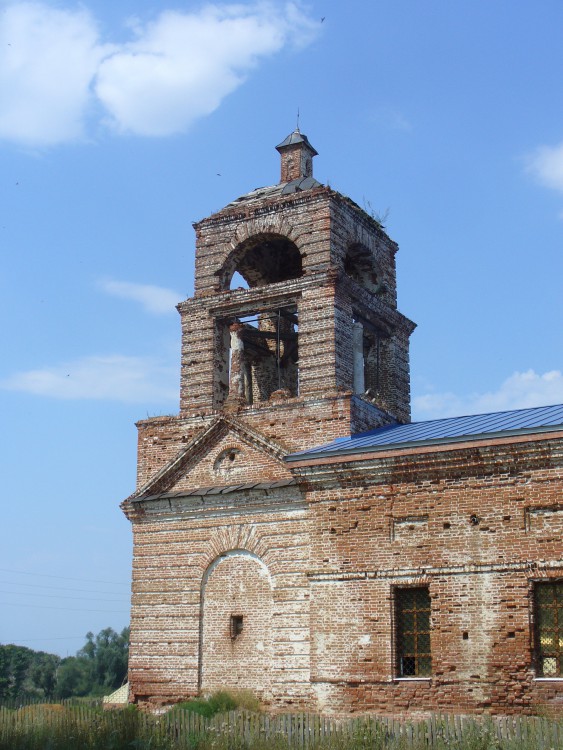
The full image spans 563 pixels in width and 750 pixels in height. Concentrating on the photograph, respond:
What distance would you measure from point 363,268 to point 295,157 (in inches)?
113

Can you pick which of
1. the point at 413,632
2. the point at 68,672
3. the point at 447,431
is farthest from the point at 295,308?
the point at 68,672

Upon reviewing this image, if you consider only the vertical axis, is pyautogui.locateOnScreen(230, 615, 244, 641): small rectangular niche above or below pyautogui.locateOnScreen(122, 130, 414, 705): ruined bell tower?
below

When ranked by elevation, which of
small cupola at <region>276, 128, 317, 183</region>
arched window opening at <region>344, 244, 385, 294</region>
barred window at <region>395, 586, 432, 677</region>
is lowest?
barred window at <region>395, 586, 432, 677</region>

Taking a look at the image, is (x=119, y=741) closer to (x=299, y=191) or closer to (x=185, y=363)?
(x=185, y=363)

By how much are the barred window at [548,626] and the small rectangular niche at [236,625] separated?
542 centimetres

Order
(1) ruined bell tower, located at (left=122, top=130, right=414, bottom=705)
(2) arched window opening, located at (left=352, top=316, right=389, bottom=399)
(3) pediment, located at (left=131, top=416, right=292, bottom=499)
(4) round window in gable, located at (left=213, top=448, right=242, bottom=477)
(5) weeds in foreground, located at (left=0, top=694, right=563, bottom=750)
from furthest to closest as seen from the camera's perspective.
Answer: (2) arched window opening, located at (left=352, top=316, right=389, bottom=399), (4) round window in gable, located at (left=213, top=448, right=242, bottom=477), (3) pediment, located at (left=131, top=416, right=292, bottom=499), (1) ruined bell tower, located at (left=122, top=130, right=414, bottom=705), (5) weeds in foreground, located at (left=0, top=694, right=563, bottom=750)

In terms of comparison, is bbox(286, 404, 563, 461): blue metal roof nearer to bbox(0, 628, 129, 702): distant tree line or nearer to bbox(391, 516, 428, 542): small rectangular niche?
bbox(391, 516, 428, 542): small rectangular niche

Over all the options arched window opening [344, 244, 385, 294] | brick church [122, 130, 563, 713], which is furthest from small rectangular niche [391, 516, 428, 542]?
arched window opening [344, 244, 385, 294]

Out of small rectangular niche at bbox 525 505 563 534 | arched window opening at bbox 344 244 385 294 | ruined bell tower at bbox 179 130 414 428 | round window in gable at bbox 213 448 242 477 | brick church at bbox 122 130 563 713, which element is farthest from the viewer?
arched window opening at bbox 344 244 385 294

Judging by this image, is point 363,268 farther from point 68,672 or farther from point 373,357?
point 68,672

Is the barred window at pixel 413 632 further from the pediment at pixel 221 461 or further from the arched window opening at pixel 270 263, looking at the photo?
the arched window opening at pixel 270 263

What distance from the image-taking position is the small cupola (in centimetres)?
2203

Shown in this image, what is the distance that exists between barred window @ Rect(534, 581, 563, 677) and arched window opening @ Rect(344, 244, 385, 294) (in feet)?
29.3

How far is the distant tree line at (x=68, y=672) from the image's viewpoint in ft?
211
